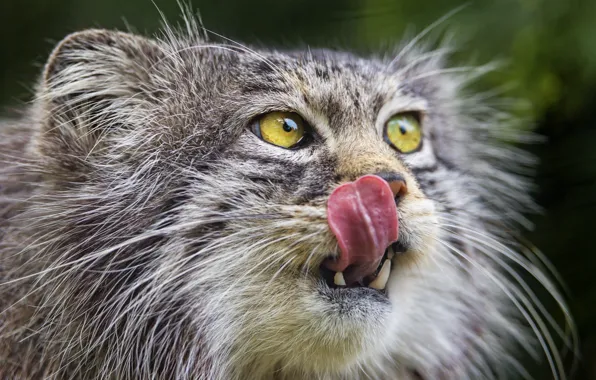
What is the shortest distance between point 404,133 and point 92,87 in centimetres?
105

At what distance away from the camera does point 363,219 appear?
1.89 m

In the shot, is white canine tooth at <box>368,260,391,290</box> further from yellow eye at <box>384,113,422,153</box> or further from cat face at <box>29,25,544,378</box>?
yellow eye at <box>384,113,422,153</box>

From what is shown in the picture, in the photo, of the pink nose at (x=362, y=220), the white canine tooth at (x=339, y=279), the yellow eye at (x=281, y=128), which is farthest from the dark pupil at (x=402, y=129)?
the white canine tooth at (x=339, y=279)

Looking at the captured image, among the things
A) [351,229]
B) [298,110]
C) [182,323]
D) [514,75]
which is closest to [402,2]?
[514,75]

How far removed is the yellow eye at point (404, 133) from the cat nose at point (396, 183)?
0.38 m

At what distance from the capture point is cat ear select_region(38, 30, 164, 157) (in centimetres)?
218

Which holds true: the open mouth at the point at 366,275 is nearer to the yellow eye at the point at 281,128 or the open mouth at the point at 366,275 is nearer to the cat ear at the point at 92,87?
the yellow eye at the point at 281,128

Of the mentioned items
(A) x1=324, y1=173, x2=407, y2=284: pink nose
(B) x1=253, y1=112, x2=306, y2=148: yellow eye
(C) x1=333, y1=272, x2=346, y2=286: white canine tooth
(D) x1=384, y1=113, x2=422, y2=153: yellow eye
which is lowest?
(C) x1=333, y1=272, x2=346, y2=286: white canine tooth

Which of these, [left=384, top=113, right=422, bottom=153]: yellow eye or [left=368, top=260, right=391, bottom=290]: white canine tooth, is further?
[left=384, top=113, right=422, bottom=153]: yellow eye

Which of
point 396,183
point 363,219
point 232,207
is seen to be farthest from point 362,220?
point 232,207

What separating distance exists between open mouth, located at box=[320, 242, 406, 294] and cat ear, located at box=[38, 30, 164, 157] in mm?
783

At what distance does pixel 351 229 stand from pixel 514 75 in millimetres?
1489

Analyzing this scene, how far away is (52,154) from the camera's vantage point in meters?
2.15

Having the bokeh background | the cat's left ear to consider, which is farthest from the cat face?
the bokeh background
